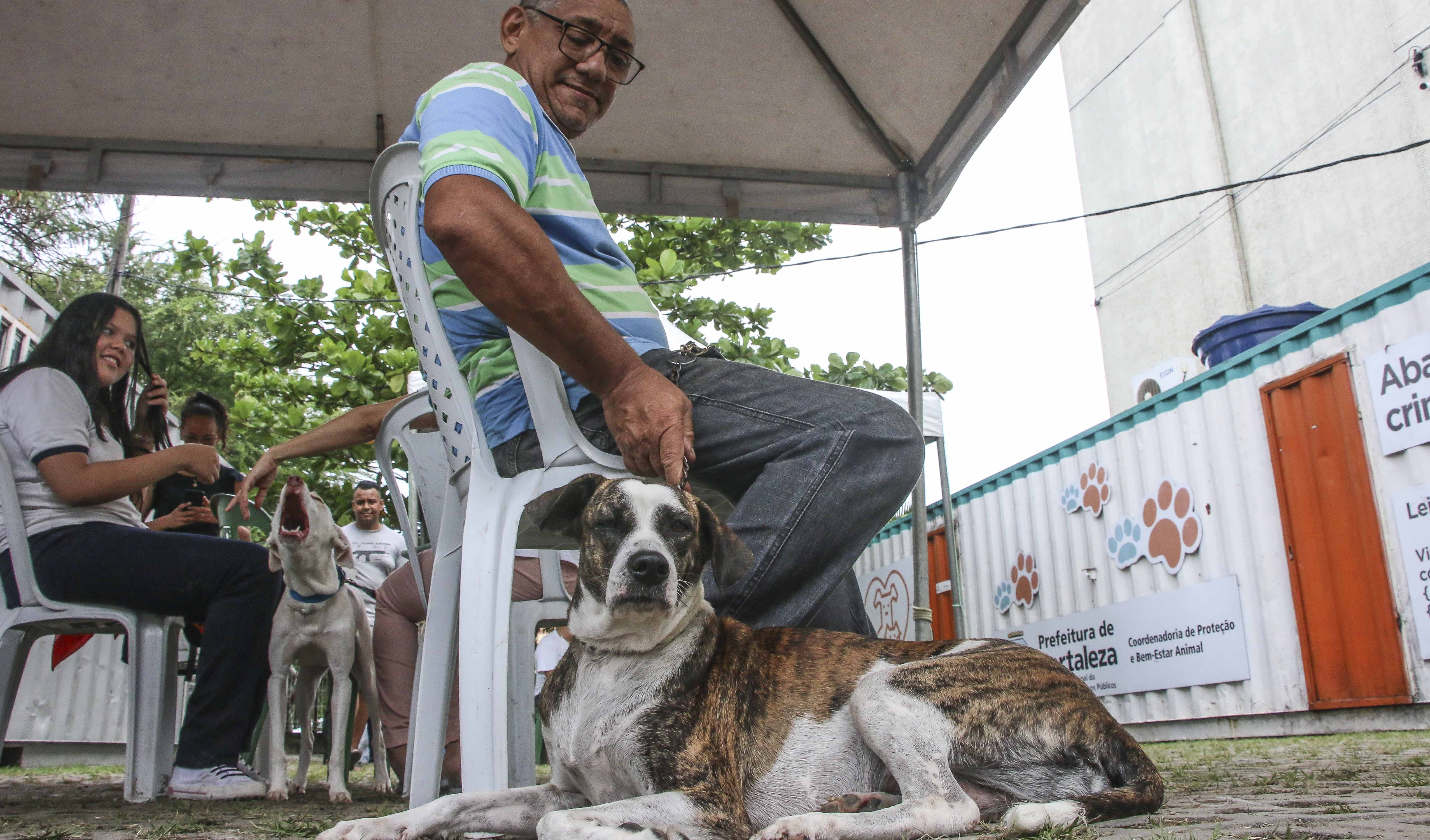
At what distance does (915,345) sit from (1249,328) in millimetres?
4982

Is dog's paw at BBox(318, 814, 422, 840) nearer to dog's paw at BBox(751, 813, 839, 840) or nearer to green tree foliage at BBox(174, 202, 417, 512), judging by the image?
dog's paw at BBox(751, 813, 839, 840)

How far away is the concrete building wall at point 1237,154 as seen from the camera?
15422mm

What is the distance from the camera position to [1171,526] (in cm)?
831

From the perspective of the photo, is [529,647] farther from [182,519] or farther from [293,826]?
[182,519]

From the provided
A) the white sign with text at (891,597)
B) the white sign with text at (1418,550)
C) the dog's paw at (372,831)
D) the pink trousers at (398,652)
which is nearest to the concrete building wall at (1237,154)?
the white sign with text at (891,597)

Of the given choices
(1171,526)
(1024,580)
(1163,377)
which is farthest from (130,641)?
(1163,377)

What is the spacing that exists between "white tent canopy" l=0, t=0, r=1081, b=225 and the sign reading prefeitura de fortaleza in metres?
4.75

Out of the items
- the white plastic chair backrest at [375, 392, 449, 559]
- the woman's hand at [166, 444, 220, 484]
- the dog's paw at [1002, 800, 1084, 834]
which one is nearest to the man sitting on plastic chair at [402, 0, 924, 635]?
the dog's paw at [1002, 800, 1084, 834]

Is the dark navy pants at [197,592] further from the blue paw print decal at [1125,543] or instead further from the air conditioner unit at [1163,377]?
the air conditioner unit at [1163,377]

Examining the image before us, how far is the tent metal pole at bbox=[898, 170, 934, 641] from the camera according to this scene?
16.2ft

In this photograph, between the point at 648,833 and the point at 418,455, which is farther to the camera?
the point at 418,455

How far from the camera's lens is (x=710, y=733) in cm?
201

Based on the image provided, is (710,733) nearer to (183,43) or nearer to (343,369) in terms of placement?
(183,43)

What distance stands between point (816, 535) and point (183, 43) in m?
3.64
